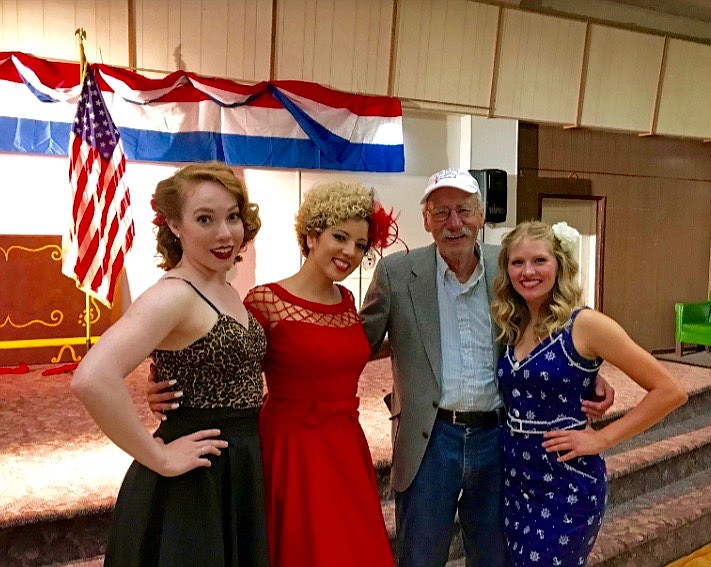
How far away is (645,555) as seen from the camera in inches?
129

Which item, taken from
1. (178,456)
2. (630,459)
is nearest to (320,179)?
(630,459)

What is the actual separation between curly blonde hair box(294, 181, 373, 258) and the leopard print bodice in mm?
368

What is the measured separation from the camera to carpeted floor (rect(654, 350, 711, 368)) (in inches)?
266

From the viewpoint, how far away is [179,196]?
1.55 metres

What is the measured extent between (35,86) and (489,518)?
440cm

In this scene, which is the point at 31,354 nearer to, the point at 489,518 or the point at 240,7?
the point at 240,7

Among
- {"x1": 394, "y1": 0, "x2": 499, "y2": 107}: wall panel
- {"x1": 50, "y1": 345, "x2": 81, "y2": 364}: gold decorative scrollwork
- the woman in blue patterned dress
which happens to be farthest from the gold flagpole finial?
the woman in blue patterned dress

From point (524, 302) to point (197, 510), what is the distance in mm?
1079

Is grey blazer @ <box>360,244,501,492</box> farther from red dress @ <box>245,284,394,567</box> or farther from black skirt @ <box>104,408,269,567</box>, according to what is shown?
black skirt @ <box>104,408,269,567</box>

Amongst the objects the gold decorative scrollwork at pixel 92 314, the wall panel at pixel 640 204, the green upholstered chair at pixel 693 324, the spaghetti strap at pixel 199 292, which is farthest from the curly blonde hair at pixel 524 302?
the green upholstered chair at pixel 693 324

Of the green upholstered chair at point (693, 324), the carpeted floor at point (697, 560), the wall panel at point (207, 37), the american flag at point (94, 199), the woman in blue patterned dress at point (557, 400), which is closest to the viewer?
the woman in blue patterned dress at point (557, 400)

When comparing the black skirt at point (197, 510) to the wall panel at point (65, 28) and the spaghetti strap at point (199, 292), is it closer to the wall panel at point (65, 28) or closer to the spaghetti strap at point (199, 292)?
the spaghetti strap at point (199, 292)

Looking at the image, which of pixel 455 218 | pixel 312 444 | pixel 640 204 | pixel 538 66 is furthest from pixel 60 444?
pixel 640 204

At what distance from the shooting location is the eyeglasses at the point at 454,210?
2.02 meters
